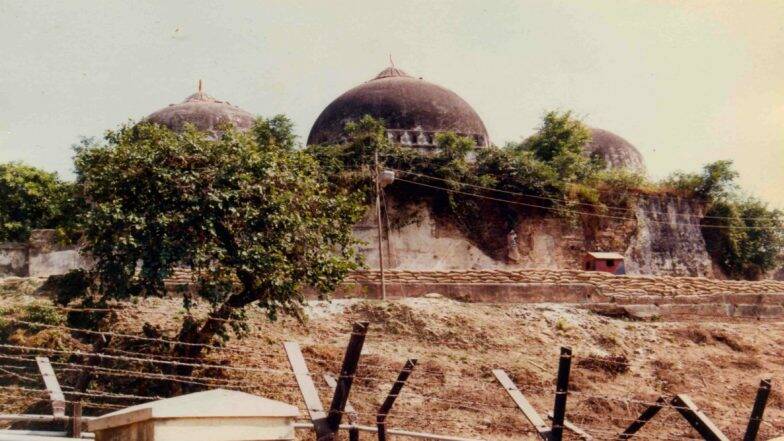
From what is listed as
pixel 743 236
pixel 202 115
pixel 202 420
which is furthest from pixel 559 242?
pixel 202 420

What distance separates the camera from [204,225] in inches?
365

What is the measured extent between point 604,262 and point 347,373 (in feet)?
50.6

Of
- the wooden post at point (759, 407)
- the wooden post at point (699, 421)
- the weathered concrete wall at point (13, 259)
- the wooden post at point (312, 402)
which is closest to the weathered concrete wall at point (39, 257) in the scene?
the weathered concrete wall at point (13, 259)

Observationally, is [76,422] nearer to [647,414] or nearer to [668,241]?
[647,414]

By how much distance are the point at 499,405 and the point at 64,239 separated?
989cm

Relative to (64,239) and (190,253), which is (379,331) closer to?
(190,253)

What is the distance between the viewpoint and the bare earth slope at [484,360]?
365 inches

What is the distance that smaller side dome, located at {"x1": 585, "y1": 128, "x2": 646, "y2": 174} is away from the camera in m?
25.7

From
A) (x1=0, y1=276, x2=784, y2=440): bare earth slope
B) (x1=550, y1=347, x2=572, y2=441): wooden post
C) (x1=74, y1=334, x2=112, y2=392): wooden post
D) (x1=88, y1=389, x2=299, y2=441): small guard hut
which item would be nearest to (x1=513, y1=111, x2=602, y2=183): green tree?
(x1=0, y1=276, x2=784, y2=440): bare earth slope

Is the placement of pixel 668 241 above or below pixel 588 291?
above

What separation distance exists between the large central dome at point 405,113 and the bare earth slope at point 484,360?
7.88m

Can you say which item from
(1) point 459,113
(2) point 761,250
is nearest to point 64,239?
(1) point 459,113

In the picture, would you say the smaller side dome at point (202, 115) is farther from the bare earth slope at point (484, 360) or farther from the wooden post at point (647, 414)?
the wooden post at point (647, 414)

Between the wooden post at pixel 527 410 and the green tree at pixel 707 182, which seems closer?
the wooden post at pixel 527 410
